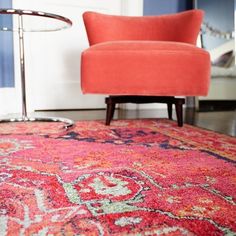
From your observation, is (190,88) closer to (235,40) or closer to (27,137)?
(27,137)

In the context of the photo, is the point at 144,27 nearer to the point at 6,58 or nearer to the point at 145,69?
the point at 145,69

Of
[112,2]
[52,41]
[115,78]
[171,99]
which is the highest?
[112,2]

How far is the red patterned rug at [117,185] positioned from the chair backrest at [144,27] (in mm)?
700

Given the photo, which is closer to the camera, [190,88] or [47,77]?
[190,88]

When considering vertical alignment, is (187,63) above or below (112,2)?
below

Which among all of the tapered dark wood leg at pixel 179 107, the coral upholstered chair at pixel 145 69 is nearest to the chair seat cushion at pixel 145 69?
the coral upholstered chair at pixel 145 69

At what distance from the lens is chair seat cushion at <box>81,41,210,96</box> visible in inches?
59.0

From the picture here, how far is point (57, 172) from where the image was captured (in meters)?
0.89

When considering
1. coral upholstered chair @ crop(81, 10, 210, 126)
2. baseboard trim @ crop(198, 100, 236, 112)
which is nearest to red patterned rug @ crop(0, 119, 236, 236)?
coral upholstered chair @ crop(81, 10, 210, 126)

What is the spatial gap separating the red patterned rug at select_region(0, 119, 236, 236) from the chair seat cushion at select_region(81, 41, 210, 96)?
261mm

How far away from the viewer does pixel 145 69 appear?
152 centimetres

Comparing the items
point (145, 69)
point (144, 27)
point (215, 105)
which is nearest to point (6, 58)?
point (144, 27)

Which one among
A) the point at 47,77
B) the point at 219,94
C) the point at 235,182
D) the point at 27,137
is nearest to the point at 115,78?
the point at 27,137

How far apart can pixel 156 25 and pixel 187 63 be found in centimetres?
53
